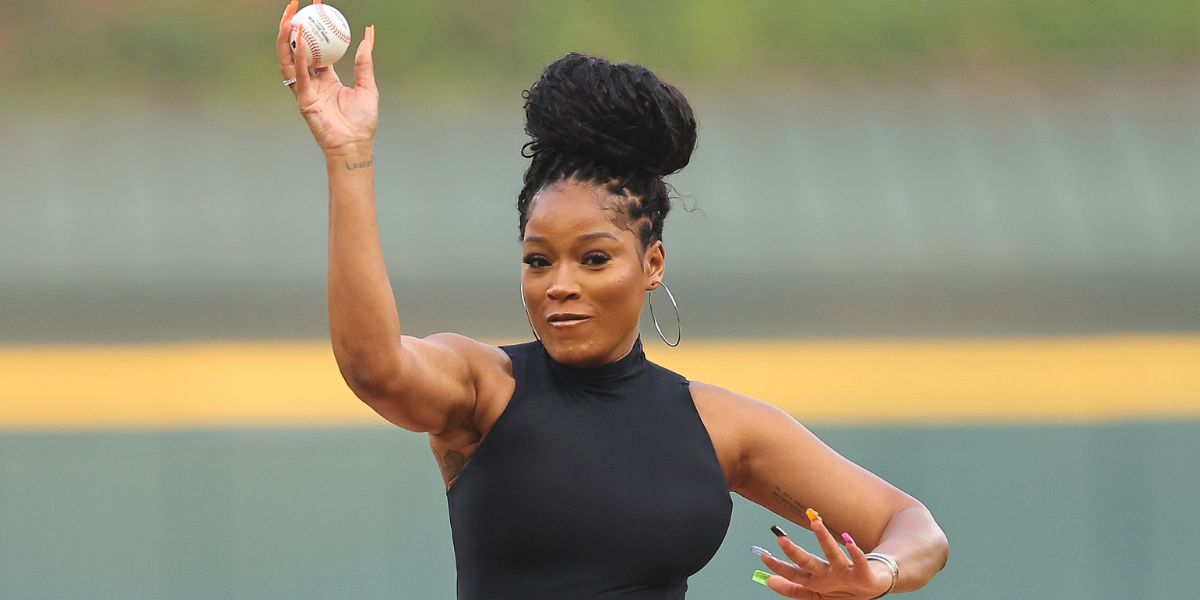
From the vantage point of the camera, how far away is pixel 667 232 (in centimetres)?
779

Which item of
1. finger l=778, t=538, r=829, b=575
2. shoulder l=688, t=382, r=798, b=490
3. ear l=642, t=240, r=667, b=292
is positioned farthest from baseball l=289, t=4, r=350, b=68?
finger l=778, t=538, r=829, b=575

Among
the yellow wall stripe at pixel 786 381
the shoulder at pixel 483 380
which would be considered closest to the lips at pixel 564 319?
the shoulder at pixel 483 380

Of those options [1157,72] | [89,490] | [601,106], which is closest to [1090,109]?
[1157,72]

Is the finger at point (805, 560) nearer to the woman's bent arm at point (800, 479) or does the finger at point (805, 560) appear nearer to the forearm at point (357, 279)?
the woman's bent arm at point (800, 479)

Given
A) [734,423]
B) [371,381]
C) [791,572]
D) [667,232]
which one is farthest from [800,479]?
[667,232]

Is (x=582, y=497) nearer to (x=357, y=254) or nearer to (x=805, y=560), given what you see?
(x=805, y=560)

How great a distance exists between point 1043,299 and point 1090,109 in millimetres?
1835

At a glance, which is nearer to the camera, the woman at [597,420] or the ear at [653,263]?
the woman at [597,420]

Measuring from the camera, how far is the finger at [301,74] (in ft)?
5.48

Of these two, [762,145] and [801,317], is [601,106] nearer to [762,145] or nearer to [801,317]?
[801,317]

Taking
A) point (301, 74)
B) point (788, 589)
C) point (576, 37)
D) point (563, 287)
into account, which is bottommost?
point (788, 589)

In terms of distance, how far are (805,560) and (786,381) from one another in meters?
5.52

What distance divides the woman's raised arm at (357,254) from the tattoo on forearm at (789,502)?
0.71 metres

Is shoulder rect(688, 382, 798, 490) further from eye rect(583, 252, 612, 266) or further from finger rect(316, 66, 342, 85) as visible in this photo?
finger rect(316, 66, 342, 85)
